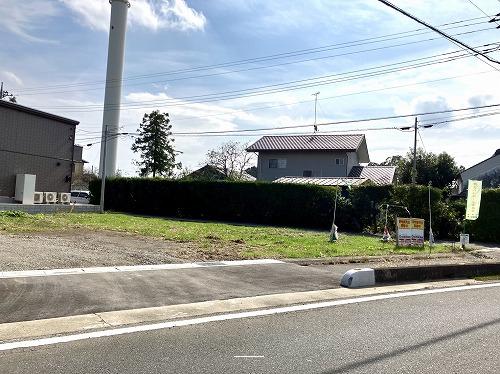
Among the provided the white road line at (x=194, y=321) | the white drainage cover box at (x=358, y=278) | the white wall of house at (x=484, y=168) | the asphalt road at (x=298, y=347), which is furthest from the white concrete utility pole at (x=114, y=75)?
the asphalt road at (x=298, y=347)

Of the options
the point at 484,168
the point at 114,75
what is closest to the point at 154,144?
the point at 114,75

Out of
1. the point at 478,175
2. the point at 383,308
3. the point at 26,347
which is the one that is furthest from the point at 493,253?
the point at 478,175

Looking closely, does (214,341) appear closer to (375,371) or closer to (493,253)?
(375,371)

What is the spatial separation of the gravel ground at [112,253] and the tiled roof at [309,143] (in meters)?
28.4

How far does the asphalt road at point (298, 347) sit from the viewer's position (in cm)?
451

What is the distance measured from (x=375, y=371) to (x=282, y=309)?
104 inches

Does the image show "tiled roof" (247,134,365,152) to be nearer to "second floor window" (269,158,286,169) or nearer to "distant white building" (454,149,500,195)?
"second floor window" (269,158,286,169)

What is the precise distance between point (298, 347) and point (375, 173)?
127 ft

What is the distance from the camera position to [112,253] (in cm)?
1123

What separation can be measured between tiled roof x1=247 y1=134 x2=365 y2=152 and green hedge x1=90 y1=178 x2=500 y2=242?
16544 millimetres

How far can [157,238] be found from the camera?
50.1ft

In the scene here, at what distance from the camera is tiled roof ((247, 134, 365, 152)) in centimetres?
4325

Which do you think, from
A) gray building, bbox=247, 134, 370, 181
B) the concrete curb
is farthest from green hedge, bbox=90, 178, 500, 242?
gray building, bbox=247, 134, 370, 181

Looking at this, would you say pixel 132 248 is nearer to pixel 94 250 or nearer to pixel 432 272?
pixel 94 250
